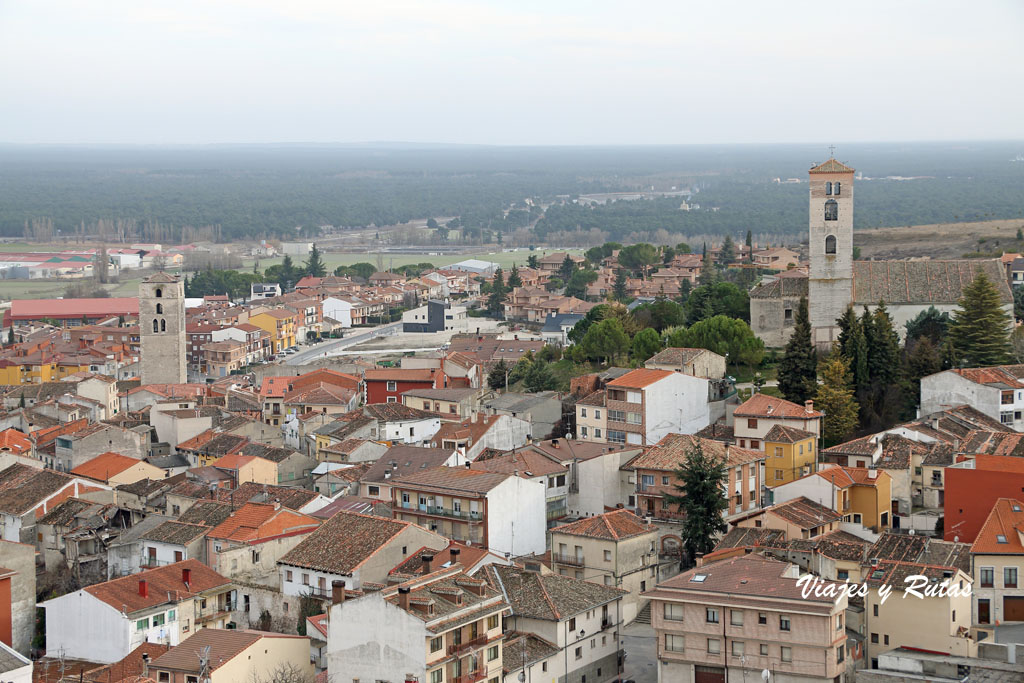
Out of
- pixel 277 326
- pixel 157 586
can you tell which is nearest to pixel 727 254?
pixel 277 326

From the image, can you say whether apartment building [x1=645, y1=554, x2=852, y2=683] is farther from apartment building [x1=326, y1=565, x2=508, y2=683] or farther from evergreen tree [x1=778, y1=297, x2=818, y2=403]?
evergreen tree [x1=778, y1=297, x2=818, y2=403]

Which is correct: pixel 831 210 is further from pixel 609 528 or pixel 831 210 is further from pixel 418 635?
pixel 418 635

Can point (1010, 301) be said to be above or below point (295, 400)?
above

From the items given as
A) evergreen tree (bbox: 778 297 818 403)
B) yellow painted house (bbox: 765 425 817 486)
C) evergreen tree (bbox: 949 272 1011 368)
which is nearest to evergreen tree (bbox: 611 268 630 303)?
evergreen tree (bbox: 949 272 1011 368)

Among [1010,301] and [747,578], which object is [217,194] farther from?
[747,578]

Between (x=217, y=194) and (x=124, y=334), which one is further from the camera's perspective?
(x=217, y=194)

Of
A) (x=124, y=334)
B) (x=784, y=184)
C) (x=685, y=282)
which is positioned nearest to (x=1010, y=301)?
(x=685, y=282)

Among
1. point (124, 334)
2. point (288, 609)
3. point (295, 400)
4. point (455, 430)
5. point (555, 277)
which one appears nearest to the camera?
point (288, 609)

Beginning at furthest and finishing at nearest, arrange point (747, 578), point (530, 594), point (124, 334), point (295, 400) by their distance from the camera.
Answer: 1. point (124, 334)
2. point (295, 400)
3. point (530, 594)
4. point (747, 578)
